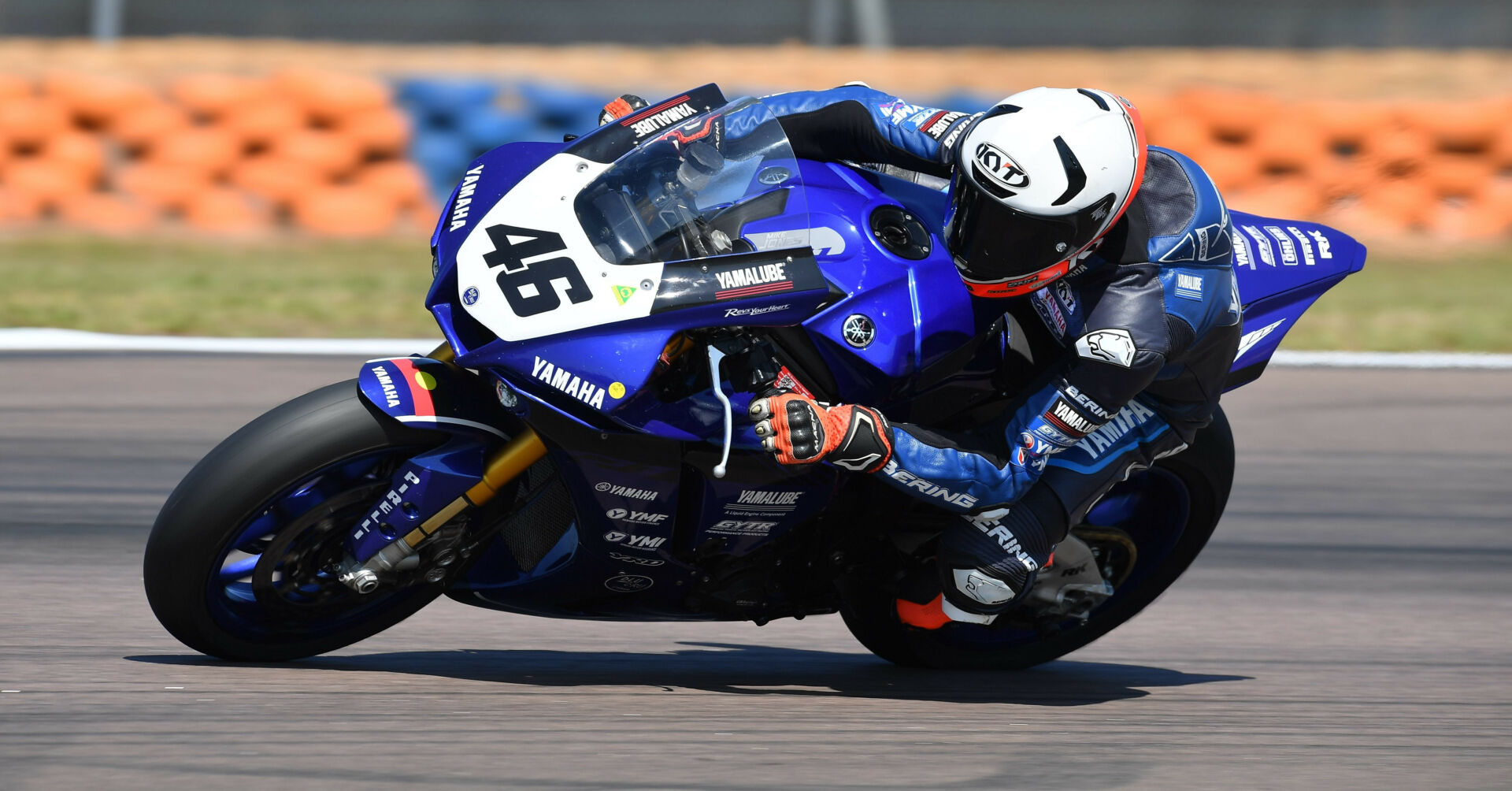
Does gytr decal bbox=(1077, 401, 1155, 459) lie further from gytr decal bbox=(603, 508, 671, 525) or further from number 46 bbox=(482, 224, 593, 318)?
number 46 bbox=(482, 224, 593, 318)

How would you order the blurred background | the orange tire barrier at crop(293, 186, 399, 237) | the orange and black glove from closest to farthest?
1. the orange and black glove
2. the blurred background
3. the orange tire barrier at crop(293, 186, 399, 237)

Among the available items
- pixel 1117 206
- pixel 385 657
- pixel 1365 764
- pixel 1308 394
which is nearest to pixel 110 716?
pixel 385 657

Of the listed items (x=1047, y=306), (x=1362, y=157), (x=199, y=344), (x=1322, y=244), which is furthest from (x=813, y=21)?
(x=1047, y=306)

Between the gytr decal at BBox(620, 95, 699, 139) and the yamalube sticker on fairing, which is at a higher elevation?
the gytr decal at BBox(620, 95, 699, 139)

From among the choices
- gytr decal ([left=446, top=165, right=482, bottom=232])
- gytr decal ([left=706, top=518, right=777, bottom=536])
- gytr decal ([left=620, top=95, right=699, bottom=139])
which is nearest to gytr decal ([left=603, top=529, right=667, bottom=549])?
gytr decal ([left=706, top=518, right=777, bottom=536])

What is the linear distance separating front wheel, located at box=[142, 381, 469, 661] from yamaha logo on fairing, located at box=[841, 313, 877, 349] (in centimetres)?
86

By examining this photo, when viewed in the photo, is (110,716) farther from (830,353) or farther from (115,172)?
(115,172)

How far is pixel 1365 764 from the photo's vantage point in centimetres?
349

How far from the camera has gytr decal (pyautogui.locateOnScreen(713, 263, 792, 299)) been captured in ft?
10.7

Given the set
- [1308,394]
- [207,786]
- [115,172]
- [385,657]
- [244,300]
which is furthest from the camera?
[115,172]

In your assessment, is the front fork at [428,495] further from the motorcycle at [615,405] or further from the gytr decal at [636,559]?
the gytr decal at [636,559]

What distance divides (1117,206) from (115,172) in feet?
27.3

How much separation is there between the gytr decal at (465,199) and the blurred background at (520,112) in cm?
527

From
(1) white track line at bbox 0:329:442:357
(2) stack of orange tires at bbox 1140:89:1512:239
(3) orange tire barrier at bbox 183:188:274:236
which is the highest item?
(2) stack of orange tires at bbox 1140:89:1512:239
